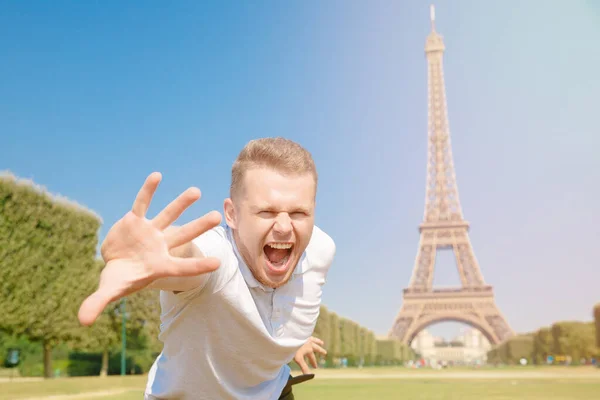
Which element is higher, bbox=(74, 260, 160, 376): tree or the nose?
bbox=(74, 260, 160, 376): tree

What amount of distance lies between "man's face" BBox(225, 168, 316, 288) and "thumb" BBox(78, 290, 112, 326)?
912 millimetres

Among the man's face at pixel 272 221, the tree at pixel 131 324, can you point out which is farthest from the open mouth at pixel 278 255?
the tree at pixel 131 324

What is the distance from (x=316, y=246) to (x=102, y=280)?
5.75 ft

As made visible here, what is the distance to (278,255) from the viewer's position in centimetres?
336

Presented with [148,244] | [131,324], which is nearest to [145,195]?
[148,244]

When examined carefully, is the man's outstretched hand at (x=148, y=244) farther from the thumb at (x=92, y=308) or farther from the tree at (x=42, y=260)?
the tree at (x=42, y=260)

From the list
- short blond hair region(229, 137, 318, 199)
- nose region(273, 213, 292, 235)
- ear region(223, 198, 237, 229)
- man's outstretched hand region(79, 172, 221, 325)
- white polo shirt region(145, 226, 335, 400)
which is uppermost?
short blond hair region(229, 137, 318, 199)

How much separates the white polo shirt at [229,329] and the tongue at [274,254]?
5.0 inches

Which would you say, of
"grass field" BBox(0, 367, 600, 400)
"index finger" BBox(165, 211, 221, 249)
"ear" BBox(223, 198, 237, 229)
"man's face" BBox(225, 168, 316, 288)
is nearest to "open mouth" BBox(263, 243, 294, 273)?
"man's face" BBox(225, 168, 316, 288)

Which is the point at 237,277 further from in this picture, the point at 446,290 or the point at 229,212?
the point at 446,290

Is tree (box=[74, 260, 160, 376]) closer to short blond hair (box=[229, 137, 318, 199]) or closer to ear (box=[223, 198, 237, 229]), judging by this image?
ear (box=[223, 198, 237, 229])

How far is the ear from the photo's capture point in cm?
345

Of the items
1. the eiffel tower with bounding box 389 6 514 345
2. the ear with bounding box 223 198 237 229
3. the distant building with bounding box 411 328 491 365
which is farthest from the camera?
the distant building with bounding box 411 328 491 365

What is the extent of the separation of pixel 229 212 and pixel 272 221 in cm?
34
